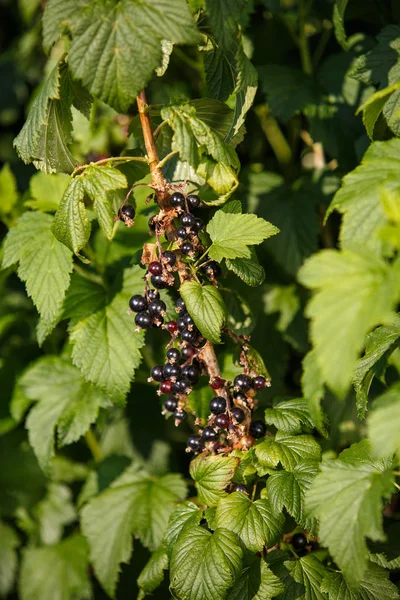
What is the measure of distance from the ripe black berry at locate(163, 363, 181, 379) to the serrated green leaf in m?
0.74

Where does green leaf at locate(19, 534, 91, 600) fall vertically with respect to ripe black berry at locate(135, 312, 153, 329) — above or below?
below

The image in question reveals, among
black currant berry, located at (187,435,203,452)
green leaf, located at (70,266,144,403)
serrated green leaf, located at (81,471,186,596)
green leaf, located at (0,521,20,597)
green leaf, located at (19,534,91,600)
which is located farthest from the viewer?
green leaf, located at (0,521,20,597)

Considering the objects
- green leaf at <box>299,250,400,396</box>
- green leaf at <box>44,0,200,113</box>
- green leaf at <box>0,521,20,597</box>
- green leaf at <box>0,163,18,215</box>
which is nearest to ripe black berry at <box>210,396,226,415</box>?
green leaf at <box>299,250,400,396</box>

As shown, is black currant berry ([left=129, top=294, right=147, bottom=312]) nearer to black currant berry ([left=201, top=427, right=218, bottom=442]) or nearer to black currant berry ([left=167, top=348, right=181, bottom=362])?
black currant berry ([left=167, top=348, right=181, bottom=362])

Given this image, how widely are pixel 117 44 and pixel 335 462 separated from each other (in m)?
1.18

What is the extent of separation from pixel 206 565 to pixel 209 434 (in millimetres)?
372

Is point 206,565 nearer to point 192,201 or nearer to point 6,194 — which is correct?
point 192,201

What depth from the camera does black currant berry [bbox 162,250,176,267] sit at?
1.65 m

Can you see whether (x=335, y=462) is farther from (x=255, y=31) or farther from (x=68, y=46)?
(x=255, y=31)

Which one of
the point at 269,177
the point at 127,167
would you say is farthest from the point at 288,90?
the point at 127,167

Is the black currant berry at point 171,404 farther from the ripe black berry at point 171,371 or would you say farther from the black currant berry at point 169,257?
the black currant berry at point 169,257

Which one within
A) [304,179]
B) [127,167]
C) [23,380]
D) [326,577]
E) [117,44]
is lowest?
[326,577]

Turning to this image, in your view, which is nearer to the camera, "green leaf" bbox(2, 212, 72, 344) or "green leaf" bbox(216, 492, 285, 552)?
"green leaf" bbox(216, 492, 285, 552)

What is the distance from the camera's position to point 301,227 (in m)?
2.56
